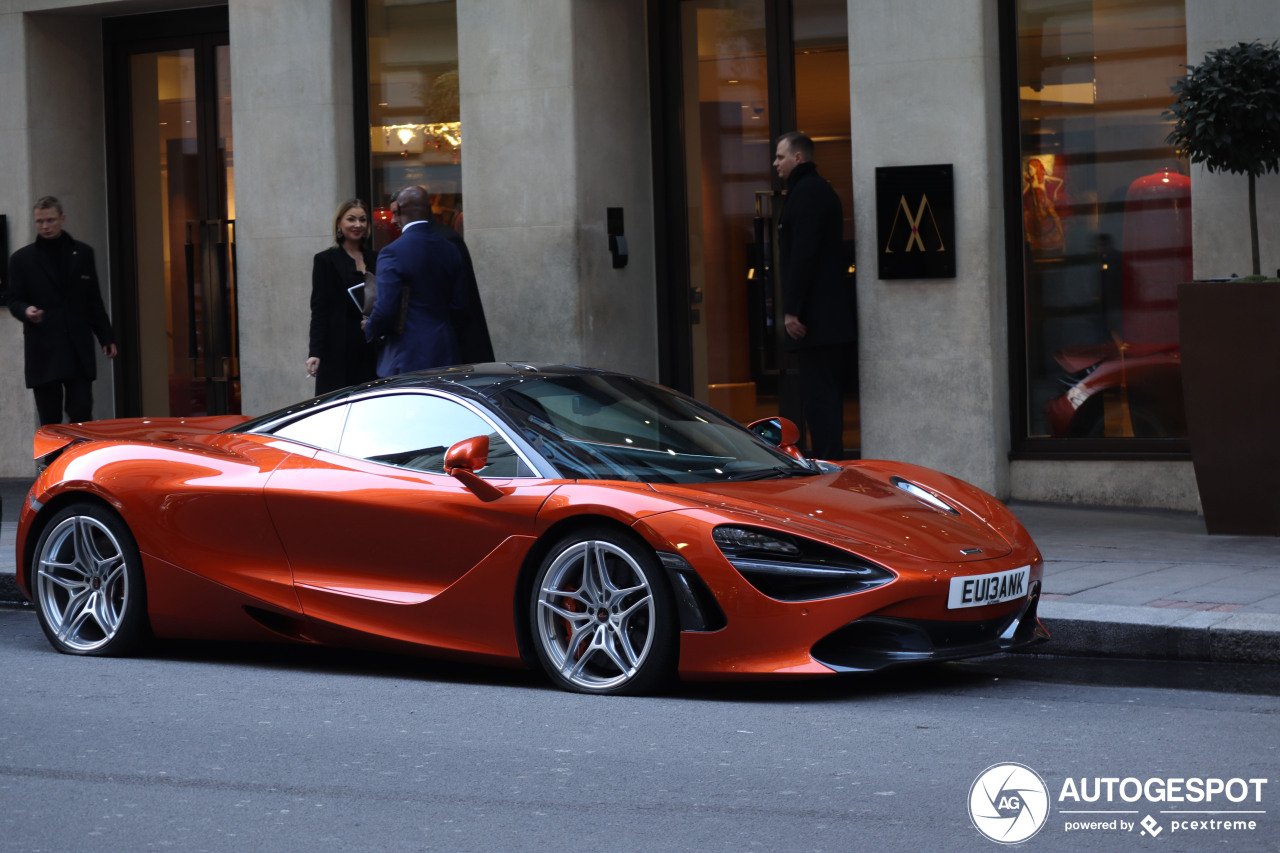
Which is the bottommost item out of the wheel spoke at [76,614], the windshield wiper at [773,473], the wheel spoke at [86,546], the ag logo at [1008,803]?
the ag logo at [1008,803]

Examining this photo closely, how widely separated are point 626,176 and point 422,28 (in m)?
2.14

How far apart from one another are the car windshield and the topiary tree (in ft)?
12.5

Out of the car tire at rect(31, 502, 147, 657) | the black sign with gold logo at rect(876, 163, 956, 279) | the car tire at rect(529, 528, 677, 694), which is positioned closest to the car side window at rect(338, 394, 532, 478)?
the car tire at rect(529, 528, 677, 694)

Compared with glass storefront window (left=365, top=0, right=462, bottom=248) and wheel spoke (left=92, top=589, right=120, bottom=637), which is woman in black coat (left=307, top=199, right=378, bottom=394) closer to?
glass storefront window (left=365, top=0, right=462, bottom=248)

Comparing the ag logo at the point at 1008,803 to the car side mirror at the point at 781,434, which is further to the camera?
the car side mirror at the point at 781,434

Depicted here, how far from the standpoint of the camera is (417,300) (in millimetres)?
9766

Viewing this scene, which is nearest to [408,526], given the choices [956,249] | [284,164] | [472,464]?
[472,464]

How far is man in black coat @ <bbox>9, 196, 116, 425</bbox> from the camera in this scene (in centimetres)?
1182

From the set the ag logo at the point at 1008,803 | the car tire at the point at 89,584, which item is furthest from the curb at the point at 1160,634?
the car tire at the point at 89,584

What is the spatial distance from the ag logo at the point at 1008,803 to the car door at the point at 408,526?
202 centimetres

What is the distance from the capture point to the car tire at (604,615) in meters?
5.82

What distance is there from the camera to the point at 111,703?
609 centimetres

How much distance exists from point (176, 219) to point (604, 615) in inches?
377

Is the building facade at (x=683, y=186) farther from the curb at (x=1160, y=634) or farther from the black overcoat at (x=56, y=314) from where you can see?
the curb at (x=1160, y=634)
